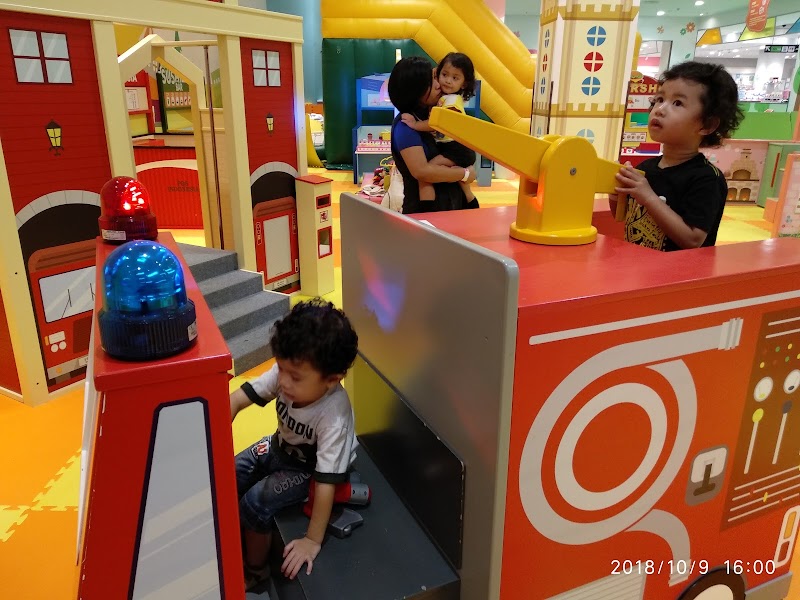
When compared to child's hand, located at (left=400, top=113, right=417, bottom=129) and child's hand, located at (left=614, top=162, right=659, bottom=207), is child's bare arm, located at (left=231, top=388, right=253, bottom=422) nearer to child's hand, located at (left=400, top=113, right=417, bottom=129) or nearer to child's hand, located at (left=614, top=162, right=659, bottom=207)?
child's hand, located at (left=614, top=162, right=659, bottom=207)

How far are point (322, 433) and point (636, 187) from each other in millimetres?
800

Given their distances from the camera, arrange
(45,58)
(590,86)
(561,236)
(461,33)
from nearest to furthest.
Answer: (561,236) < (45,58) < (590,86) < (461,33)

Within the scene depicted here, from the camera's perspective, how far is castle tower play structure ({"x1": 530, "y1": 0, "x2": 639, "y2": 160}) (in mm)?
4512

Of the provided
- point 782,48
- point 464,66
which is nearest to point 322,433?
point 464,66

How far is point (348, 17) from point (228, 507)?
8.33 meters

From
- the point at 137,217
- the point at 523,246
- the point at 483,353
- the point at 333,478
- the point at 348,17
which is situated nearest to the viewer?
the point at 483,353

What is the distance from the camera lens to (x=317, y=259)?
143 inches

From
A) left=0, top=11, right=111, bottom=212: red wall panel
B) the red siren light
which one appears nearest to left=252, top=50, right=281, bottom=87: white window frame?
left=0, top=11, right=111, bottom=212: red wall panel

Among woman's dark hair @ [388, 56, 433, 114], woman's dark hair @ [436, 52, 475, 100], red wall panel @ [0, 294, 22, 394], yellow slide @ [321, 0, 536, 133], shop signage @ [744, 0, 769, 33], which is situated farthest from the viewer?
yellow slide @ [321, 0, 536, 133]

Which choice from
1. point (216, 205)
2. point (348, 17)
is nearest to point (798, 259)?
point (216, 205)

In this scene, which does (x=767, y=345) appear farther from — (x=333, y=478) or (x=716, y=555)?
(x=333, y=478)

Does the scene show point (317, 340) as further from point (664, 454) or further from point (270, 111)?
point (270, 111)

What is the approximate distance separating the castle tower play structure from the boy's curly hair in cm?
378
